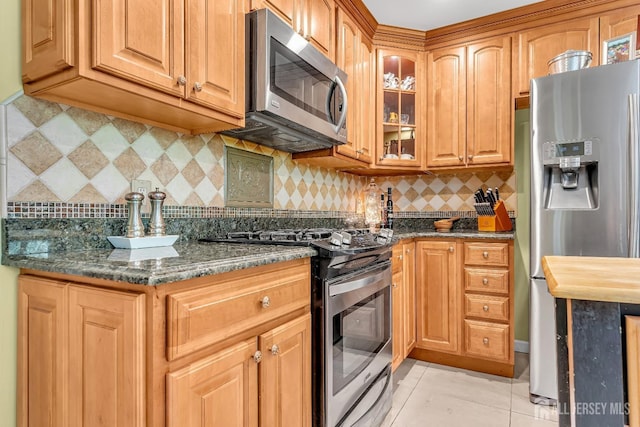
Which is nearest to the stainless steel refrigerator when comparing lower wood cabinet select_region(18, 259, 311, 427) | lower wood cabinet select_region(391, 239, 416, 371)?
lower wood cabinet select_region(391, 239, 416, 371)

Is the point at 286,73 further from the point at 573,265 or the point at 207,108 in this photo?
the point at 573,265

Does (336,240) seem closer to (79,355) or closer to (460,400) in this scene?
(79,355)

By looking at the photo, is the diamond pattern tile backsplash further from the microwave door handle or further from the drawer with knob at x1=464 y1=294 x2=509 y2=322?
the drawer with knob at x1=464 y1=294 x2=509 y2=322

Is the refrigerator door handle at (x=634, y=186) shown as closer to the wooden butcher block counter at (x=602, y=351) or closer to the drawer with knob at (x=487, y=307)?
the drawer with knob at (x=487, y=307)

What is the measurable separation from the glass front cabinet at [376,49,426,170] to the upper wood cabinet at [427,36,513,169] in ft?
0.26

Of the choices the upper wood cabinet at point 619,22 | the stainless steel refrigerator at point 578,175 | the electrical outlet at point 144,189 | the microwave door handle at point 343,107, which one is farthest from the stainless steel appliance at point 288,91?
the upper wood cabinet at point 619,22

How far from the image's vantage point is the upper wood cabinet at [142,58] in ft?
3.15

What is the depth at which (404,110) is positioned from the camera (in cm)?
292

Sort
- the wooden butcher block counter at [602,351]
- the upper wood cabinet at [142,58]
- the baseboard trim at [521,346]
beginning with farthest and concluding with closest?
1. the baseboard trim at [521,346]
2. the upper wood cabinet at [142,58]
3. the wooden butcher block counter at [602,351]

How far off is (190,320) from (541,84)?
2279 millimetres

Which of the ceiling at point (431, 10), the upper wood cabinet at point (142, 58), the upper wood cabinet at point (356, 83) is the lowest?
the upper wood cabinet at point (142, 58)

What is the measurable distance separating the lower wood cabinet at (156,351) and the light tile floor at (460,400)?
1031mm

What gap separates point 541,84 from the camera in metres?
2.12

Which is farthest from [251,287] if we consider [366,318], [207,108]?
[366,318]
